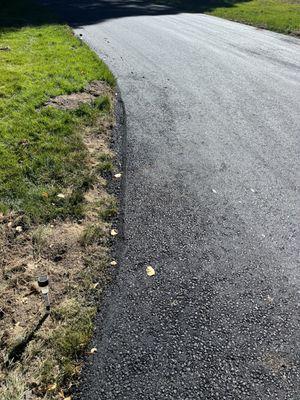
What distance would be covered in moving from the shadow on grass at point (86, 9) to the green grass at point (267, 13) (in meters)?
1.25

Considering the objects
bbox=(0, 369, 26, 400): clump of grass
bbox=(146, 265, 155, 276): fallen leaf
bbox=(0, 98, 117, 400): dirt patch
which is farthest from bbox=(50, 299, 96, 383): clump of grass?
bbox=(146, 265, 155, 276): fallen leaf

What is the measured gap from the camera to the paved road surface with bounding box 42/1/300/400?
3.04 metres

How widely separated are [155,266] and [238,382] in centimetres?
142

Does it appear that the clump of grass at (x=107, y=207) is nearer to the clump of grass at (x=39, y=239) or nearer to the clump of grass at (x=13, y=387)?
the clump of grass at (x=39, y=239)

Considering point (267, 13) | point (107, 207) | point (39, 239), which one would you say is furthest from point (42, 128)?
point (267, 13)

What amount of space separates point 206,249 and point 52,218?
1.81 meters

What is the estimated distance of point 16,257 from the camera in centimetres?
403

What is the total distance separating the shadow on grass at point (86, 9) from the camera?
1619 cm

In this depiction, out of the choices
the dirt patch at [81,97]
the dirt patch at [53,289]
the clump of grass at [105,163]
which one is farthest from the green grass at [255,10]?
the dirt patch at [53,289]

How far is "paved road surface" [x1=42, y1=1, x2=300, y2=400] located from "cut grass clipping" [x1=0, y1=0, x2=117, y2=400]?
283mm

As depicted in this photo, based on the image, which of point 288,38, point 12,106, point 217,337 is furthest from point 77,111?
point 288,38

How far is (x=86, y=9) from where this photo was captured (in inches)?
819

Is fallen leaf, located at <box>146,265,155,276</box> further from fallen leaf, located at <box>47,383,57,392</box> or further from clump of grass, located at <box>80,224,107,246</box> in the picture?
fallen leaf, located at <box>47,383,57,392</box>

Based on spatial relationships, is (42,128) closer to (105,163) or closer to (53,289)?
(105,163)
